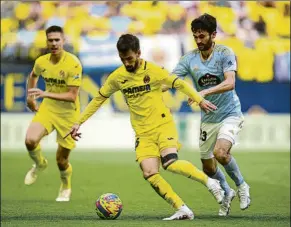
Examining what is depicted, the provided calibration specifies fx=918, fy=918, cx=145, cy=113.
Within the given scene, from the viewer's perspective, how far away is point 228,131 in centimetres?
992

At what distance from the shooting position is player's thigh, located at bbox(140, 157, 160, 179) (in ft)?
30.4

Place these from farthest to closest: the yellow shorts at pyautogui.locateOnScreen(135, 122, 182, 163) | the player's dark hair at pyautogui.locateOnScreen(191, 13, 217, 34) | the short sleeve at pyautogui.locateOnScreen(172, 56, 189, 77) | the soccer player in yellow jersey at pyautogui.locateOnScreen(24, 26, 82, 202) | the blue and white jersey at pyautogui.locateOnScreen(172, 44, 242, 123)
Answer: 1. the soccer player in yellow jersey at pyautogui.locateOnScreen(24, 26, 82, 202)
2. the short sleeve at pyautogui.locateOnScreen(172, 56, 189, 77)
3. the blue and white jersey at pyautogui.locateOnScreen(172, 44, 242, 123)
4. the player's dark hair at pyautogui.locateOnScreen(191, 13, 217, 34)
5. the yellow shorts at pyautogui.locateOnScreen(135, 122, 182, 163)

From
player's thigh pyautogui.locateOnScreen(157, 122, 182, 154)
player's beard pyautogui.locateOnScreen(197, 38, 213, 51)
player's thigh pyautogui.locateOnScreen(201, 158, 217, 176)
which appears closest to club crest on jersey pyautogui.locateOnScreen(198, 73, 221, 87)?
player's beard pyautogui.locateOnScreen(197, 38, 213, 51)

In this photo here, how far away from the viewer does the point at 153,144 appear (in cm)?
946

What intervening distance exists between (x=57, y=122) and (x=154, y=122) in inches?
123

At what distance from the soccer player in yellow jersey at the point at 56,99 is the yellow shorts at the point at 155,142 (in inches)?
98.0

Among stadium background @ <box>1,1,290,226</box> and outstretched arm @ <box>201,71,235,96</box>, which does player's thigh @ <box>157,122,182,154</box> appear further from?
stadium background @ <box>1,1,290,226</box>

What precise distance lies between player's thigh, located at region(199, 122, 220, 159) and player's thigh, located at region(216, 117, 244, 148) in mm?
154

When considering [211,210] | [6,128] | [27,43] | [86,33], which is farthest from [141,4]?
[211,210]

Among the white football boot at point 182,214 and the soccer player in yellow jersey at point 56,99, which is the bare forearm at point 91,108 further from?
the soccer player in yellow jersey at point 56,99

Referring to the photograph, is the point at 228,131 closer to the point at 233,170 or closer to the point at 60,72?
the point at 233,170

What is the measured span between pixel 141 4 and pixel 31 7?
308 cm

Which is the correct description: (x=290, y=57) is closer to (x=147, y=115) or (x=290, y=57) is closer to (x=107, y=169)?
(x=107, y=169)

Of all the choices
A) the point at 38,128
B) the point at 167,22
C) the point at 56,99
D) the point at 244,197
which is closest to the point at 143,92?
the point at 244,197
